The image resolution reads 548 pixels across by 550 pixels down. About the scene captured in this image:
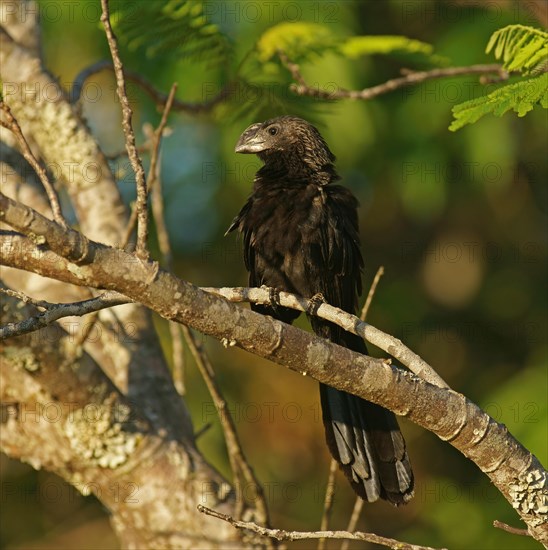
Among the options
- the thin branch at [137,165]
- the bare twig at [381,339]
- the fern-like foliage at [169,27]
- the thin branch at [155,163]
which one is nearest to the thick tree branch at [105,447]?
the thin branch at [155,163]

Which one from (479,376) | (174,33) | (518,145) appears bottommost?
(479,376)

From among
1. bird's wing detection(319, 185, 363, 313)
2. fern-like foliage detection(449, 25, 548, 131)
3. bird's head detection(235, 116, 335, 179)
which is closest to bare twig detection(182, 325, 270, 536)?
bird's wing detection(319, 185, 363, 313)

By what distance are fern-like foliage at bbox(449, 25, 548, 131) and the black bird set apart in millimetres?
1112

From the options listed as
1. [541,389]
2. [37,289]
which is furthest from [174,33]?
[541,389]

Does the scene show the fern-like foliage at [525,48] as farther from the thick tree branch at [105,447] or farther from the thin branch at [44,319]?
the thick tree branch at [105,447]

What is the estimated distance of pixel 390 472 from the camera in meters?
3.05

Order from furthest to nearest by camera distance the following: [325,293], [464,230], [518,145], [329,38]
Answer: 1. [464,230]
2. [518,145]
3. [329,38]
4. [325,293]

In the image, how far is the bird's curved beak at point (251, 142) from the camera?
4016 millimetres

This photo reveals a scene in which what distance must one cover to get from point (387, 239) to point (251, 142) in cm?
324

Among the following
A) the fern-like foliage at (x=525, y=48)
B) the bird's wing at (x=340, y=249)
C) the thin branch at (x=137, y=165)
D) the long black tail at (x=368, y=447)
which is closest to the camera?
the thin branch at (x=137, y=165)

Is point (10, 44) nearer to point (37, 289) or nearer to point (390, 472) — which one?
point (37, 289)

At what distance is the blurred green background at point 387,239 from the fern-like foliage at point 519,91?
2.05 m

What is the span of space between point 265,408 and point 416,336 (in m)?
1.29

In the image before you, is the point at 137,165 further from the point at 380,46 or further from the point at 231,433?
the point at 380,46
